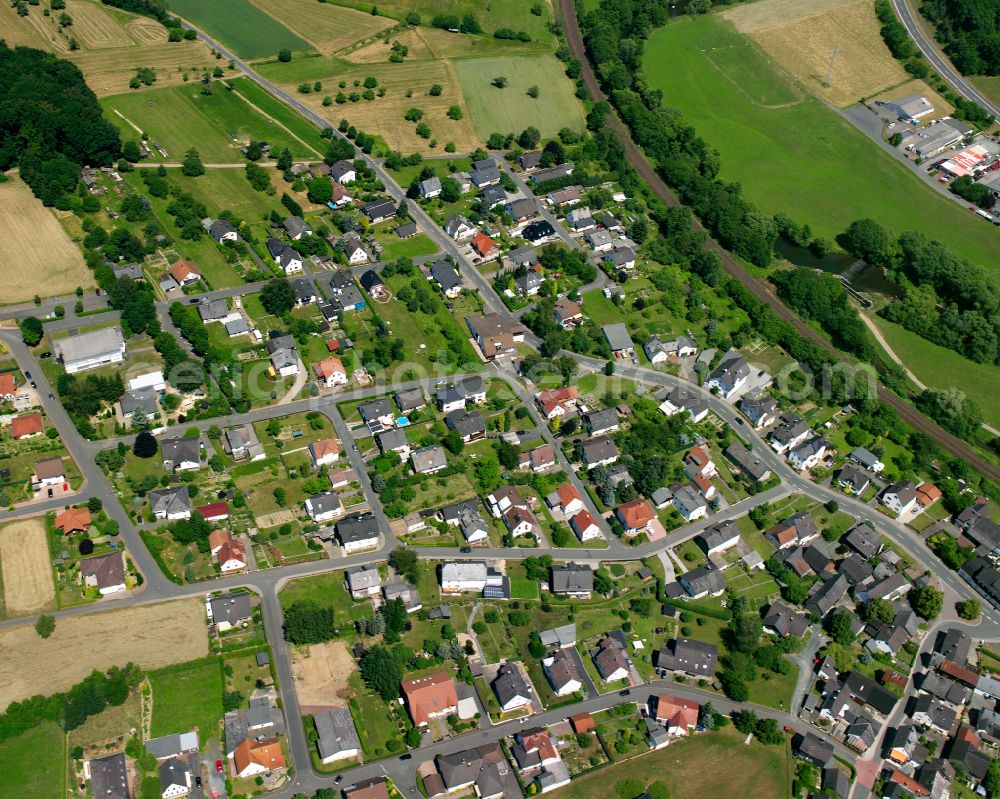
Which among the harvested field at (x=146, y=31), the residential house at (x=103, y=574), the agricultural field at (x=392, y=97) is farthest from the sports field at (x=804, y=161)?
the residential house at (x=103, y=574)

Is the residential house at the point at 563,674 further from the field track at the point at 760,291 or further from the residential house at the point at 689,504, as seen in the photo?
the field track at the point at 760,291

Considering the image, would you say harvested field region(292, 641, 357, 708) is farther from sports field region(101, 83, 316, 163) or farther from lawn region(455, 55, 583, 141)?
lawn region(455, 55, 583, 141)

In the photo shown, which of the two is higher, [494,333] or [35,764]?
[494,333]

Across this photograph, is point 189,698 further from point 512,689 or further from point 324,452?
point 324,452

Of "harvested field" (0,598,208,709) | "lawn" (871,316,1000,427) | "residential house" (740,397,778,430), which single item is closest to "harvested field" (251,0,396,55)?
"residential house" (740,397,778,430)

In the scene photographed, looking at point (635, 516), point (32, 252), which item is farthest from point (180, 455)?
point (635, 516)

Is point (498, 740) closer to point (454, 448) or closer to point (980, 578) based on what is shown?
point (454, 448)

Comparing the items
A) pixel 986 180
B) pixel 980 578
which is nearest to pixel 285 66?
pixel 986 180
